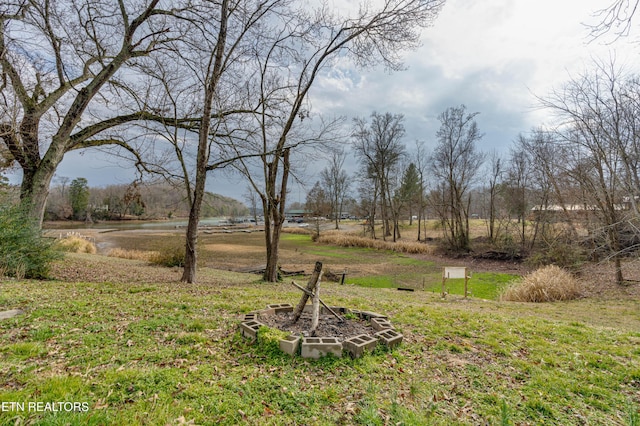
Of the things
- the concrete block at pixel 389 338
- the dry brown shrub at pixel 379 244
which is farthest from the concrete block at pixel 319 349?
the dry brown shrub at pixel 379 244

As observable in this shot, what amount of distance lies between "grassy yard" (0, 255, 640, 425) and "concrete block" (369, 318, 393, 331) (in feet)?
1.01

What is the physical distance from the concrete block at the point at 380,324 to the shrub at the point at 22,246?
7.97 meters

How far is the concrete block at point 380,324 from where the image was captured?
3982 mm

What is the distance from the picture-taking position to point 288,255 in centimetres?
2127

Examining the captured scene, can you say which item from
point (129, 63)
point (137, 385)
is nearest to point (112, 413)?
point (137, 385)

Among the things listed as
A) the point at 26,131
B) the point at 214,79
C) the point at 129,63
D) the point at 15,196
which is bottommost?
the point at 15,196

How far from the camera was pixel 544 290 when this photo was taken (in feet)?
29.8

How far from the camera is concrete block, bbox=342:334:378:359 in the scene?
320 centimetres

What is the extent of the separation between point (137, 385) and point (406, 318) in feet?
12.8

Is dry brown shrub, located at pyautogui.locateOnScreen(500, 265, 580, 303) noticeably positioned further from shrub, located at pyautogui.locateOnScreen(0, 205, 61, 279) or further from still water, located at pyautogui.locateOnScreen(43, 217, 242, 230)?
still water, located at pyautogui.locateOnScreen(43, 217, 242, 230)

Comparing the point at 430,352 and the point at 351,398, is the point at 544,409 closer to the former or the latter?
the point at 430,352

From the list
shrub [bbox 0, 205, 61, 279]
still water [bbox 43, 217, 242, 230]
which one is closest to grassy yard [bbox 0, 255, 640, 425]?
shrub [bbox 0, 205, 61, 279]

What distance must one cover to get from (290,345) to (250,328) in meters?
0.64

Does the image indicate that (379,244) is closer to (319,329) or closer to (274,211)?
(274,211)
